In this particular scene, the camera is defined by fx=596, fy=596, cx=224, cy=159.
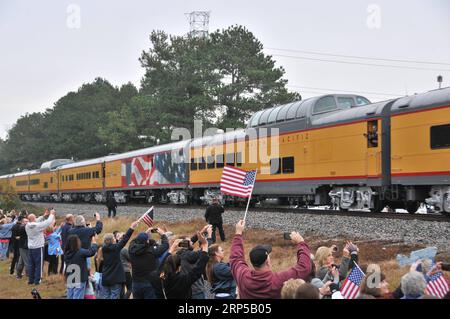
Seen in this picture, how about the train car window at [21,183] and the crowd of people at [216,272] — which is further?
the train car window at [21,183]

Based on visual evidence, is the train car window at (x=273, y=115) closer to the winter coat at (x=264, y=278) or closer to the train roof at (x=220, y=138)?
the train roof at (x=220, y=138)

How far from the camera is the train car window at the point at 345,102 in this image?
24266 mm

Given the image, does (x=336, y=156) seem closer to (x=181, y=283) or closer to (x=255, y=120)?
(x=255, y=120)

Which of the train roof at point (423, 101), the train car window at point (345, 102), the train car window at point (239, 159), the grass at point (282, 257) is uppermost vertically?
the train car window at point (345, 102)

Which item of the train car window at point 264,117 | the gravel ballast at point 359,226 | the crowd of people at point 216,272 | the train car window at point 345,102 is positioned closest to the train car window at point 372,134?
the gravel ballast at point 359,226

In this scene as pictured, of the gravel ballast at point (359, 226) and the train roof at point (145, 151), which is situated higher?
the train roof at point (145, 151)

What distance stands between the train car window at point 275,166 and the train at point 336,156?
0.14 ft

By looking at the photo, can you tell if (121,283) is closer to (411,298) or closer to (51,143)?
(411,298)

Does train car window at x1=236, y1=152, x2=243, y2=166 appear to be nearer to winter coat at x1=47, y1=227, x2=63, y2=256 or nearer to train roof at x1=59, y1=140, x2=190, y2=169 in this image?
train roof at x1=59, y1=140, x2=190, y2=169

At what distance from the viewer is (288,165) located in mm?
24391

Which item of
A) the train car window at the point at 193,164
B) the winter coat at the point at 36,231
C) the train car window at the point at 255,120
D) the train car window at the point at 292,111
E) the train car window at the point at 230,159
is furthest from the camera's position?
the train car window at the point at 193,164

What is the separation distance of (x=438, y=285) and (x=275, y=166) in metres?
19.0

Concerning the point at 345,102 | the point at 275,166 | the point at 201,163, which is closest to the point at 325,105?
the point at 345,102

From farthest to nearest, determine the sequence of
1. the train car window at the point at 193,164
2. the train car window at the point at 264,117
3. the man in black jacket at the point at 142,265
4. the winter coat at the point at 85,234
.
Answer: the train car window at the point at 193,164
the train car window at the point at 264,117
the winter coat at the point at 85,234
the man in black jacket at the point at 142,265
